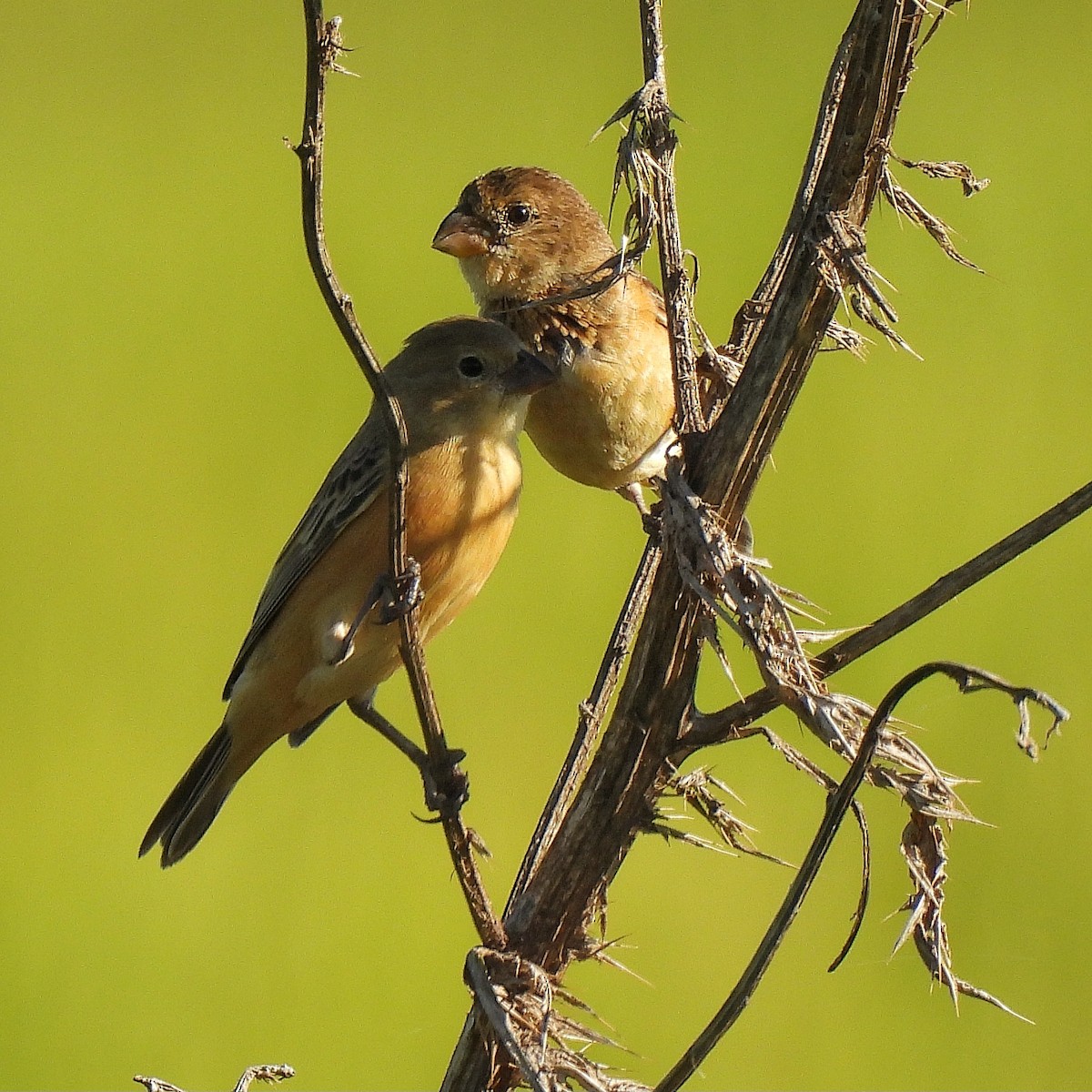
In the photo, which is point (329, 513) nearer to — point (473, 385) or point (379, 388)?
point (473, 385)

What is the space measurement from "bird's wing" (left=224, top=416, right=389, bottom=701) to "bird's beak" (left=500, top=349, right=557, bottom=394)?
1.05 ft

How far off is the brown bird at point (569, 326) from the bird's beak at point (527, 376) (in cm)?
13

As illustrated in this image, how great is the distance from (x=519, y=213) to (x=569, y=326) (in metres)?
0.34

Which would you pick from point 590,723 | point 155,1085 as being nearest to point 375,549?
point 590,723

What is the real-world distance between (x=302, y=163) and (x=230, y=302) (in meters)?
6.75

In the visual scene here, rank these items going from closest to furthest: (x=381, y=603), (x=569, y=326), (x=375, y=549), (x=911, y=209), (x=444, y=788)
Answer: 1. (x=911, y=209)
2. (x=444, y=788)
3. (x=381, y=603)
4. (x=375, y=549)
5. (x=569, y=326)

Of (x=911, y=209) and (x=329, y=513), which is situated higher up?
(x=911, y=209)

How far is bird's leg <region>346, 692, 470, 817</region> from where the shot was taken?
7.64 ft

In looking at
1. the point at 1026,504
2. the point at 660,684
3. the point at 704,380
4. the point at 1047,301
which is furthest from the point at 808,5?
the point at 660,684

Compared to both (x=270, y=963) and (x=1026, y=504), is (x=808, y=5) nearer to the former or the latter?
(x=1026, y=504)

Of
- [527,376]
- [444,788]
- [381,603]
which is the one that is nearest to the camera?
[444,788]

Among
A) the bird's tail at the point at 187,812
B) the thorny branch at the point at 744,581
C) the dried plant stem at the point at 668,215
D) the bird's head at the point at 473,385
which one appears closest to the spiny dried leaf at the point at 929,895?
the thorny branch at the point at 744,581

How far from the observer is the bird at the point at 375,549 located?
10.2 feet

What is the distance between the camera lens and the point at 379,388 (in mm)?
→ 1771
